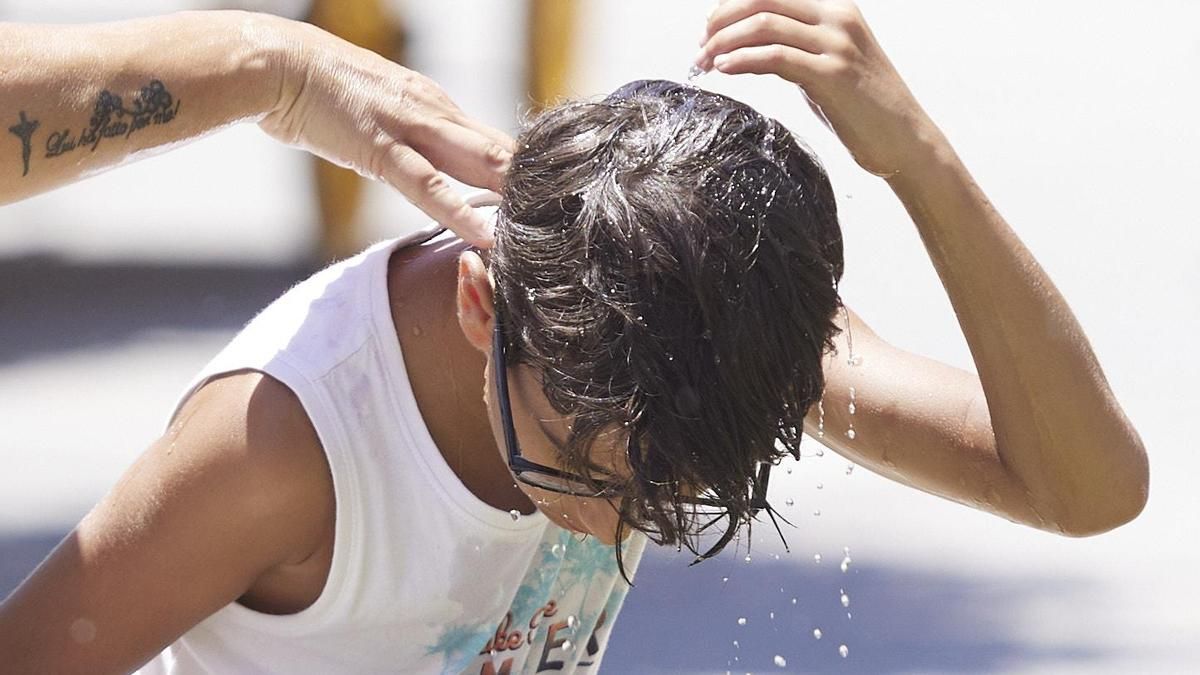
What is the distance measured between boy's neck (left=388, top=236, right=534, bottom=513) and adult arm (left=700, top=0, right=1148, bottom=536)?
46cm

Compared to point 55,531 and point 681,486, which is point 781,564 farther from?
point 681,486

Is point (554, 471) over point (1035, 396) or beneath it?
beneath

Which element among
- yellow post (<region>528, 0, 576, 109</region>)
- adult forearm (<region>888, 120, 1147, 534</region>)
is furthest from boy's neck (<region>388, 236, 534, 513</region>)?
yellow post (<region>528, 0, 576, 109</region>)

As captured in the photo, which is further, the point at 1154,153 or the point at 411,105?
the point at 1154,153

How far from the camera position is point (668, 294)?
1507 mm

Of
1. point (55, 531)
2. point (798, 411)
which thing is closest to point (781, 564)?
point (55, 531)

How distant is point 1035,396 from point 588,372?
652 mm

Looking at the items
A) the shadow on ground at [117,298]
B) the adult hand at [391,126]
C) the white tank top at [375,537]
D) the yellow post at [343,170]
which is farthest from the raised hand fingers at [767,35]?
the yellow post at [343,170]

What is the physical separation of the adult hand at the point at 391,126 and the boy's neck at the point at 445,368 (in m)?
0.18

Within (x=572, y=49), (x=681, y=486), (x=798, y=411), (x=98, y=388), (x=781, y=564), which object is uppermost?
(x=798, y=411)

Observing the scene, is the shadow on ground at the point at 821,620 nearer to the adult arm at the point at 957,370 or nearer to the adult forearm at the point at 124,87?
the adult arm at the point at 957,370

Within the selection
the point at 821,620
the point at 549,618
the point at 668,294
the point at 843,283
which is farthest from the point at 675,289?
the point at 843,283

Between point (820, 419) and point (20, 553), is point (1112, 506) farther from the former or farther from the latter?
point (20, 553)

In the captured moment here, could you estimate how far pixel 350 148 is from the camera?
5.85 feet
